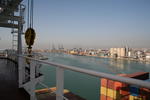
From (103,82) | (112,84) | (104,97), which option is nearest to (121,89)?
(112,84)

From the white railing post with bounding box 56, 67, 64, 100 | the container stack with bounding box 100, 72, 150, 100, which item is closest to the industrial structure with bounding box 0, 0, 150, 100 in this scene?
the white railing post with bounding box 56, 67, 64, 100

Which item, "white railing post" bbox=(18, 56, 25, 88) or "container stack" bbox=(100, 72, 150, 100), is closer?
"white railing post" bbox=(18, 56, 25, 88)

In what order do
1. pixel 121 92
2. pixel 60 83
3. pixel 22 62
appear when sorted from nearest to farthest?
pixel 60 83 → pixel 22 62 → pixel 121 92

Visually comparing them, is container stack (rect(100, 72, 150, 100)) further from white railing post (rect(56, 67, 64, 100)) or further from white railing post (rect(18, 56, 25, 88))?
white railing post (rect(56, 67, 64, 100))

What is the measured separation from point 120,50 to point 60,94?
172 ft

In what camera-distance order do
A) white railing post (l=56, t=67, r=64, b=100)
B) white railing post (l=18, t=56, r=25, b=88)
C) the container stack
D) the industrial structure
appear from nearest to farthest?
white railing post (l=56, t=67, r=64, b=100) < the industrial structure < white railing post (l=18, t=56, r=25, b=88) < the container stack

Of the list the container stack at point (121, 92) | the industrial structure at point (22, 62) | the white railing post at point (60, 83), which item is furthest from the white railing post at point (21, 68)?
the container stack at point (121, 92)

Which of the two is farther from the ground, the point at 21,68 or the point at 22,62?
the point at 22,62

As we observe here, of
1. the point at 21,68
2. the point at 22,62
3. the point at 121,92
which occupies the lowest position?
the point at 121,92

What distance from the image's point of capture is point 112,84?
8.10 m

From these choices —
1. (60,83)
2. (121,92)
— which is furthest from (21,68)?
(121,92)

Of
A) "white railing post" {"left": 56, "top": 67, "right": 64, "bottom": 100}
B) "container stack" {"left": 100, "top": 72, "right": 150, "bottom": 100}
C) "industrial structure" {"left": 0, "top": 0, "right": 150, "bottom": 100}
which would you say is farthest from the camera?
"container stack" {"left": 100, "top": 72, "right": 150, "bottom": 100}

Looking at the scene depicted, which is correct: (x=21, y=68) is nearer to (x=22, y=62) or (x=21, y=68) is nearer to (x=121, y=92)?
(x=22, y=62)

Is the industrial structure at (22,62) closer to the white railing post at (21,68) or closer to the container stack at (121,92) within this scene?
the white railing post at (21,68)
